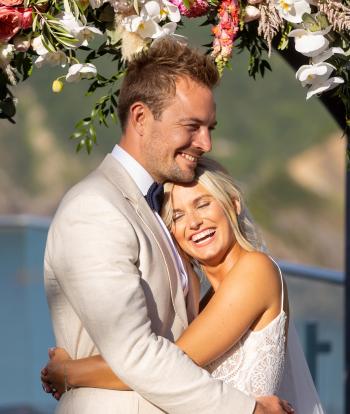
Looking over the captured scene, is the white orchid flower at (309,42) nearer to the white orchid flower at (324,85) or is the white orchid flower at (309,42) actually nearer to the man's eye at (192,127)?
the white orchid flower at (324,85)

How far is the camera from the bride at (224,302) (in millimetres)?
2922

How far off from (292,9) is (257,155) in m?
19.2

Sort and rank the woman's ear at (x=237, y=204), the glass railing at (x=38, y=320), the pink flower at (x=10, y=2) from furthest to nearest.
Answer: the glass railing at (x=38, y=320) < the woman's ear at (x=237, y=204) < the pink flower at (x=10, y=2)

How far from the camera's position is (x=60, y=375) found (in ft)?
9.77

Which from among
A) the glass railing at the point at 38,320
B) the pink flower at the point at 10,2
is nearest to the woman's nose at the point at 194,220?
the pink flower at the point at 10,2

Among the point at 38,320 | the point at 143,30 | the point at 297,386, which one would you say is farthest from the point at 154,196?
the point at 38,320

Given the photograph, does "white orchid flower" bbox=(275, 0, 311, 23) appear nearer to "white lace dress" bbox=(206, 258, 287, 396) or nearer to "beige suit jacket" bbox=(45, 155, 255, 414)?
"beige suit jacket" bbox=(45, 155, 255, 414)

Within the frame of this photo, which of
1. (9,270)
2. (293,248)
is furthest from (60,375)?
(293,248)

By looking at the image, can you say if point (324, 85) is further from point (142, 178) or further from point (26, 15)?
point (26, 15)

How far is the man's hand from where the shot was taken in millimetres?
2925

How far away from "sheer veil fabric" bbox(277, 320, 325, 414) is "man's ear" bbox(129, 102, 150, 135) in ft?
2.64

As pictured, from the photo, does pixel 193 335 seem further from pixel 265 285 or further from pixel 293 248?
pixel 293 248

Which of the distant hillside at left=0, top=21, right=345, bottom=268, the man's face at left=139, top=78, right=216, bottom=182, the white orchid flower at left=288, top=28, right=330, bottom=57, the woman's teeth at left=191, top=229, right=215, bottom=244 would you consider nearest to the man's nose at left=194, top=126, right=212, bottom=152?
the man's face at left=139, top=78, right=216, bottom=182

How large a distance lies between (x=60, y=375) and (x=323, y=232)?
60.7 feet
